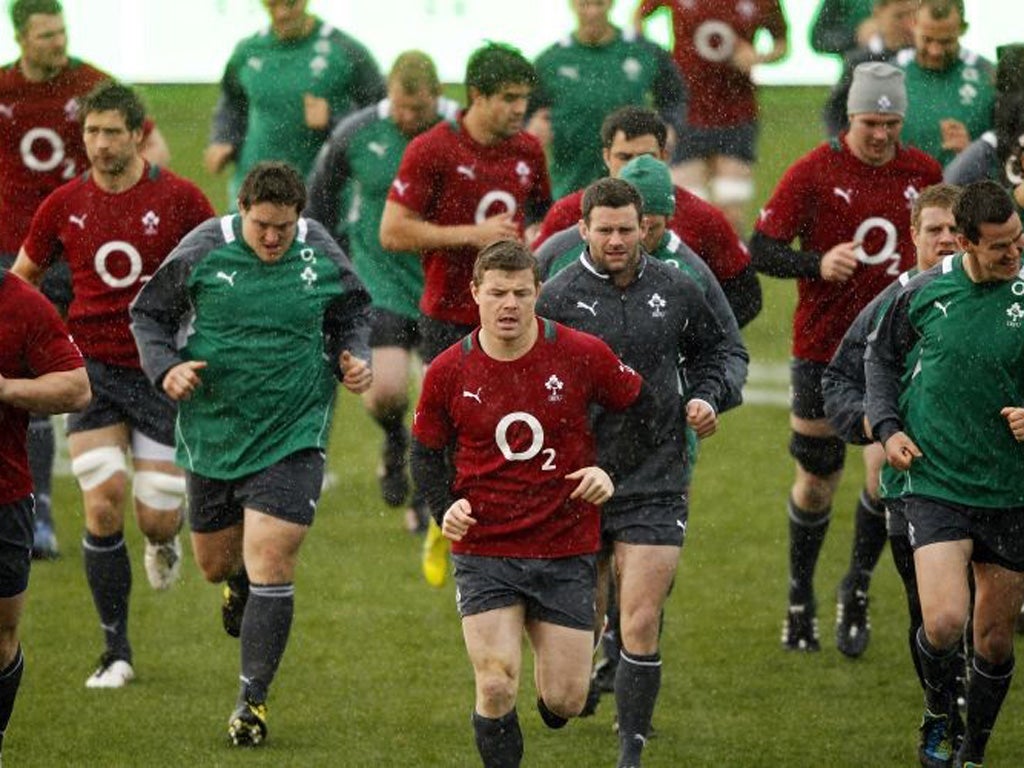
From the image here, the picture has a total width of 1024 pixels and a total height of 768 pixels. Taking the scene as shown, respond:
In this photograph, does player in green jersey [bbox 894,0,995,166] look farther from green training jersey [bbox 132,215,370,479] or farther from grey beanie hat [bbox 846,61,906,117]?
green training jersey [bbox 132,215,370,479]

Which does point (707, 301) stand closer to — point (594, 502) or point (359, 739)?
point (594, 502)

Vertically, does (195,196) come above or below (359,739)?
above

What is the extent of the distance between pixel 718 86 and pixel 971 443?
8.71 metres

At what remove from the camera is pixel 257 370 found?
968cm

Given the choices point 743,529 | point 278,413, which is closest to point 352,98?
point 743,529

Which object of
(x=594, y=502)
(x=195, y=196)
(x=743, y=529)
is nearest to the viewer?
(x=594, y=502)

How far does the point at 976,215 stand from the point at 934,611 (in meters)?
1.38

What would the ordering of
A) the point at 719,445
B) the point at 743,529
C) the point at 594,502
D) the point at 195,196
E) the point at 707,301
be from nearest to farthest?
the point at 594,502 < the point at 707,301 < the point at 195,196 < the point at 743,529 < the point at 719,445

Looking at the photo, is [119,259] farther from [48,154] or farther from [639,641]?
[639,641]

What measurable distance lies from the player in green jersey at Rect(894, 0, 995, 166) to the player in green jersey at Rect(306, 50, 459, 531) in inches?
95.1

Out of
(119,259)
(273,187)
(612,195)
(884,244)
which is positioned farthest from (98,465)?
(884,244)

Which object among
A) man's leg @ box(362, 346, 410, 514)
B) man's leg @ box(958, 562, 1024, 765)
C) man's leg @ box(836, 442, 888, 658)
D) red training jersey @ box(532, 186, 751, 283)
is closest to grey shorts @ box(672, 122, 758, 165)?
man's leg @ box(362, 346, 410, 514)

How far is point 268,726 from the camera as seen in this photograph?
32.3ft

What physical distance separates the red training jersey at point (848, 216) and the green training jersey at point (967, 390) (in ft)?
7.03
